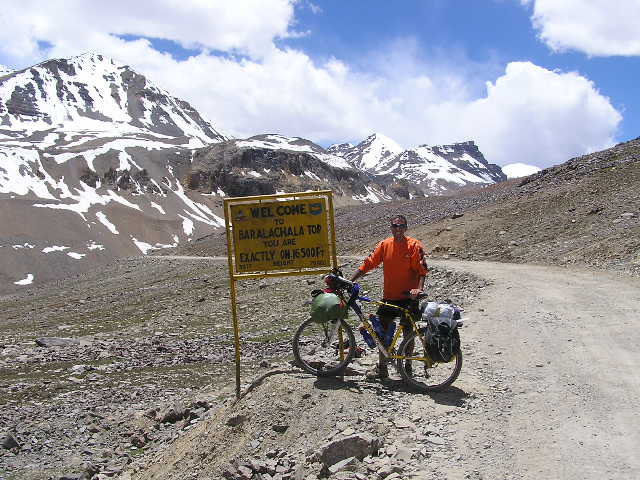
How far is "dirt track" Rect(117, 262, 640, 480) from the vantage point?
6.43 metres

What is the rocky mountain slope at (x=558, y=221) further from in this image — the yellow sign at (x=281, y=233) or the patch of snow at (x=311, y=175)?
the patch of snow at (x=311, y=175)

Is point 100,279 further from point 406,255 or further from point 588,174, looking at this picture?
point 406,255

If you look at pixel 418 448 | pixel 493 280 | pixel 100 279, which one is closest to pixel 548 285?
pixel 493 280

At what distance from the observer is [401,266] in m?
9.08

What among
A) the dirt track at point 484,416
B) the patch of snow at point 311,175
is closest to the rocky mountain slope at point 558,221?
the dirt track at point 484,416

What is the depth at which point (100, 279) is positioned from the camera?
51.4m

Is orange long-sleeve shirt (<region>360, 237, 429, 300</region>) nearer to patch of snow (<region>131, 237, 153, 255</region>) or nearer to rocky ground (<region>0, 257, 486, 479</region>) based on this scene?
rocky ground (<region>0, 257, 486, 479</region>)

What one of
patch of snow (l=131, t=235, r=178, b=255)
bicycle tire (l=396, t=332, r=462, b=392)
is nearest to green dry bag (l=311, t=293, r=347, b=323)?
bicycle tire (l=396, t=332, r=462, b=392)

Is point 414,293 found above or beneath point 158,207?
beneath

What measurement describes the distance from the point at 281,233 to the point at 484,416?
441 centimetres

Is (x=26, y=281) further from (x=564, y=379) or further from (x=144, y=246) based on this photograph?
(x=564, y=379)

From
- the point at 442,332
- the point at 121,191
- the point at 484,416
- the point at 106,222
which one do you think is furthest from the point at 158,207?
the point at 484,416

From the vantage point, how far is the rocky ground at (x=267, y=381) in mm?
→ 7352

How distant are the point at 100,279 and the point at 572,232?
40146 mm
